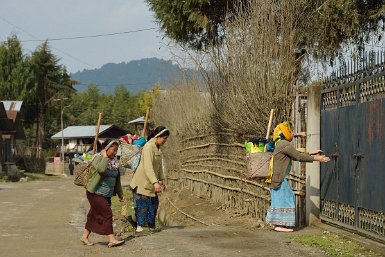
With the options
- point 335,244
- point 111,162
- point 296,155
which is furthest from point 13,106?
point 335,244

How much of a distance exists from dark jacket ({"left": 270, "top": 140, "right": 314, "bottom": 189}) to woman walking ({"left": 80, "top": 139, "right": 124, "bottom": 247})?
2.40 metres

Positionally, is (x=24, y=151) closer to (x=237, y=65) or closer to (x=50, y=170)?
(x=50, y=170)

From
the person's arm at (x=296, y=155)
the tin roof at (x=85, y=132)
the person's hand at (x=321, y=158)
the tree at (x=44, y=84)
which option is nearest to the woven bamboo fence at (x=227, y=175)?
the person's arm at (x=296, y=155)

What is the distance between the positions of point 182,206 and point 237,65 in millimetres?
5818

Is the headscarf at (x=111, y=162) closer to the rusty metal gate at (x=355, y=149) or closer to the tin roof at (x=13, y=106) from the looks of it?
the rusty metal gate at (x=355, y=149)

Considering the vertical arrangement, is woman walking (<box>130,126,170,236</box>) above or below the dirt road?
above

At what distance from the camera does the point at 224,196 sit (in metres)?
13.8

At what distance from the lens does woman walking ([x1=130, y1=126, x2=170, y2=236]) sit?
357 inches

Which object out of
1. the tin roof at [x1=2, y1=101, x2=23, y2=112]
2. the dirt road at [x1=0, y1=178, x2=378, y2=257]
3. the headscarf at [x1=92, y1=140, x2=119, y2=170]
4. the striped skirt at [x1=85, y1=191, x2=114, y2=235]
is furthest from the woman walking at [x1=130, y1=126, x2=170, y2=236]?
Result: the tin roof at [x1=2, y1=101, x2=23, y2=112]

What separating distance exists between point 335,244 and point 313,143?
6.97 feet

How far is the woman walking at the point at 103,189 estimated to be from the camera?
8430mm

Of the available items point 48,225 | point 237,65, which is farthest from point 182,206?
point 237,65

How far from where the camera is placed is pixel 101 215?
8.52m

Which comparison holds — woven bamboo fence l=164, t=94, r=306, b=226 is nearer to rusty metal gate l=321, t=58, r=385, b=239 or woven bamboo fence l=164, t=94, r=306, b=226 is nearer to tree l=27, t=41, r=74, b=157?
rusty metal gate l=321, t=58, r=385, b=239
